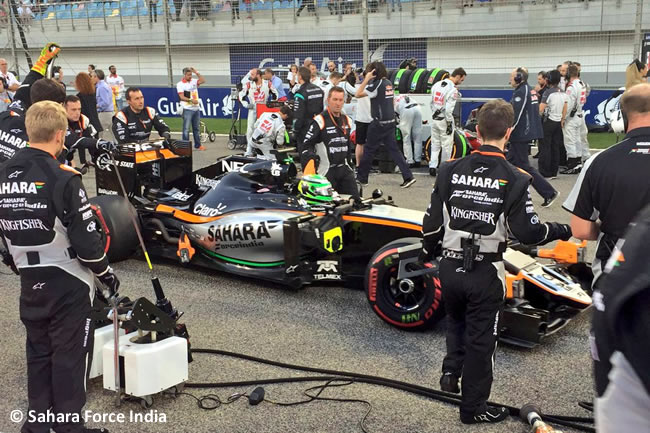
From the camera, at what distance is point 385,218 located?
534cm

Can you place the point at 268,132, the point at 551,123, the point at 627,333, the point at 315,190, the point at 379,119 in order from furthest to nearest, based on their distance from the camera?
the point at 551,123 → the point at 379,119 → the point at 268,132 → the point at 315,190 → the point at 627,333

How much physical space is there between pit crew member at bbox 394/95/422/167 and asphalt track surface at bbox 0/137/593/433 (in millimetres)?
6288

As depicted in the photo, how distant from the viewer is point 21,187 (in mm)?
3203

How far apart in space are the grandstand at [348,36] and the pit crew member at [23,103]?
40.6 feet

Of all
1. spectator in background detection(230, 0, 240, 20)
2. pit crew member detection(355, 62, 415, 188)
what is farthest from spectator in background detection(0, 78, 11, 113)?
spectator in background detection(230, 0, 240, 20)

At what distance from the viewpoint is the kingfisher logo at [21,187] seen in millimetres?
3189

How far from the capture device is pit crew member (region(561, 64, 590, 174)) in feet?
35.5

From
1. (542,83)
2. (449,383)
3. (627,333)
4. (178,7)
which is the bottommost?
(449,383)

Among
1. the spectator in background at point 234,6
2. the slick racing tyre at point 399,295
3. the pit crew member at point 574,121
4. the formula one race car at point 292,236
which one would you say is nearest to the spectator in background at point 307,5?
the spectator in background at point 234,6

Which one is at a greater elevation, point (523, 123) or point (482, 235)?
point (482, 235)

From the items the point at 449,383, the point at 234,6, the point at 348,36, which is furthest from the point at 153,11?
the point at 449,383

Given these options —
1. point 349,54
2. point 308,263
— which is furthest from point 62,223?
point 349,54

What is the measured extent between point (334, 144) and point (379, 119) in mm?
2953

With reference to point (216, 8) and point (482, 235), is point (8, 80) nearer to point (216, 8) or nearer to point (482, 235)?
point (216, 8)
